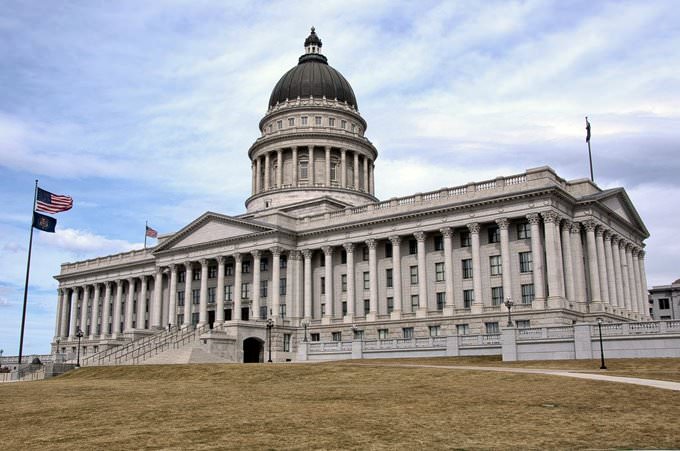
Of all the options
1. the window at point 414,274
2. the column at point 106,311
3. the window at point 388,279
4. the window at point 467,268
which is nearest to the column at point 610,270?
the window at point 467,268

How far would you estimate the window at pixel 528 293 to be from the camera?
63.4m

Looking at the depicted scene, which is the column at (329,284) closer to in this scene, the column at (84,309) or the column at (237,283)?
the column at (237,283)

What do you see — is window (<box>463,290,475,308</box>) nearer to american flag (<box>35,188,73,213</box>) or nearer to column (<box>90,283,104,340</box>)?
american flag (<box>35,188,73,213</box>)

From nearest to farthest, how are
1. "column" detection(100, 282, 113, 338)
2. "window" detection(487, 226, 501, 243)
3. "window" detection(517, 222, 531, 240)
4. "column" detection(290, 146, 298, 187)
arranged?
1. "window" detection(517, 222, 531, 240)
2. "window" detection(487, 226, 501, 243)
3. "column" detection(290, 146, 298, 187)
4. "column" detection(100, 282, 113, 338)

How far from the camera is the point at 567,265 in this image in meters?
63.5

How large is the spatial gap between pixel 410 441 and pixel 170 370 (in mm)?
32288

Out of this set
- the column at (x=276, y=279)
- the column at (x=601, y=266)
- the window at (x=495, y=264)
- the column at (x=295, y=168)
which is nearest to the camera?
the column at (x=601, y=266)

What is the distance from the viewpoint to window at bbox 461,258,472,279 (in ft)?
223

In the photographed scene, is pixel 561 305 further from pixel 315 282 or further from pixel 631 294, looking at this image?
pixel 315 282

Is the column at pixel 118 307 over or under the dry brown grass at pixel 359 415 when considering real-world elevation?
over

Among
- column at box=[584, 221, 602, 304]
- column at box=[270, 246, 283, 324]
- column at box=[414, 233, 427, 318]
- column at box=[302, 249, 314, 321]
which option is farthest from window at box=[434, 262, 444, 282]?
column at box=[270, 246, 283, 324]

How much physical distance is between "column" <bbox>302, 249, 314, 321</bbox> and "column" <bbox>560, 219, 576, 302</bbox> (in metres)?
29.1

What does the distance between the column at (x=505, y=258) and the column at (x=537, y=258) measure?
7.56 feet

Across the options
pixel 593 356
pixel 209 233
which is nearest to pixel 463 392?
pixel 593 356
